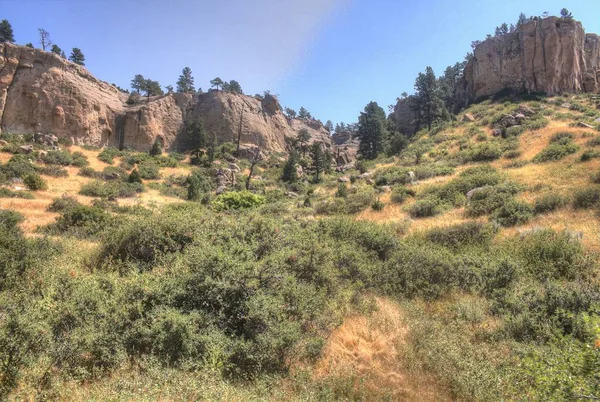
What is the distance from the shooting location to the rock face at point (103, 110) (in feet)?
126

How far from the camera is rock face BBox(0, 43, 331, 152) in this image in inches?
1508

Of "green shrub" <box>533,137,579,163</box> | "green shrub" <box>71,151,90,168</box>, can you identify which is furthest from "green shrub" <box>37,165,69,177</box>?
"green shrub" <box>533,137,579,163</box>

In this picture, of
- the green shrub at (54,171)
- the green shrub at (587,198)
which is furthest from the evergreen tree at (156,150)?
the green shrub at (587,198)

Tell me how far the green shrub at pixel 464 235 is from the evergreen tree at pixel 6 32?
56.8 metres

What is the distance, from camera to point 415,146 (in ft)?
137

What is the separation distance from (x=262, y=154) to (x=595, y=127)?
43.4 meters

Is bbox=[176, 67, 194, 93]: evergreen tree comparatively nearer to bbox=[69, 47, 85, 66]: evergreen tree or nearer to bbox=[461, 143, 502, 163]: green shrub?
bbox=[69, 47, 85, 66]: evergreen tree

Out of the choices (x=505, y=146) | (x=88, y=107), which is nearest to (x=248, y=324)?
(x=505, y=146)

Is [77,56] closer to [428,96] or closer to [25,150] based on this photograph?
[25,150]

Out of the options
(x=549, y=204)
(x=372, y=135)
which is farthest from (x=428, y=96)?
(x=549, y=204)

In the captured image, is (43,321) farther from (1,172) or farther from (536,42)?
(536,42)

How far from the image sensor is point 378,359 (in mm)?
6426

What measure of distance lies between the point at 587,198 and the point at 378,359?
45.1 feet

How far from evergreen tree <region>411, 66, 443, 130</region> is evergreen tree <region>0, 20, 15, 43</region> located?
193ft
